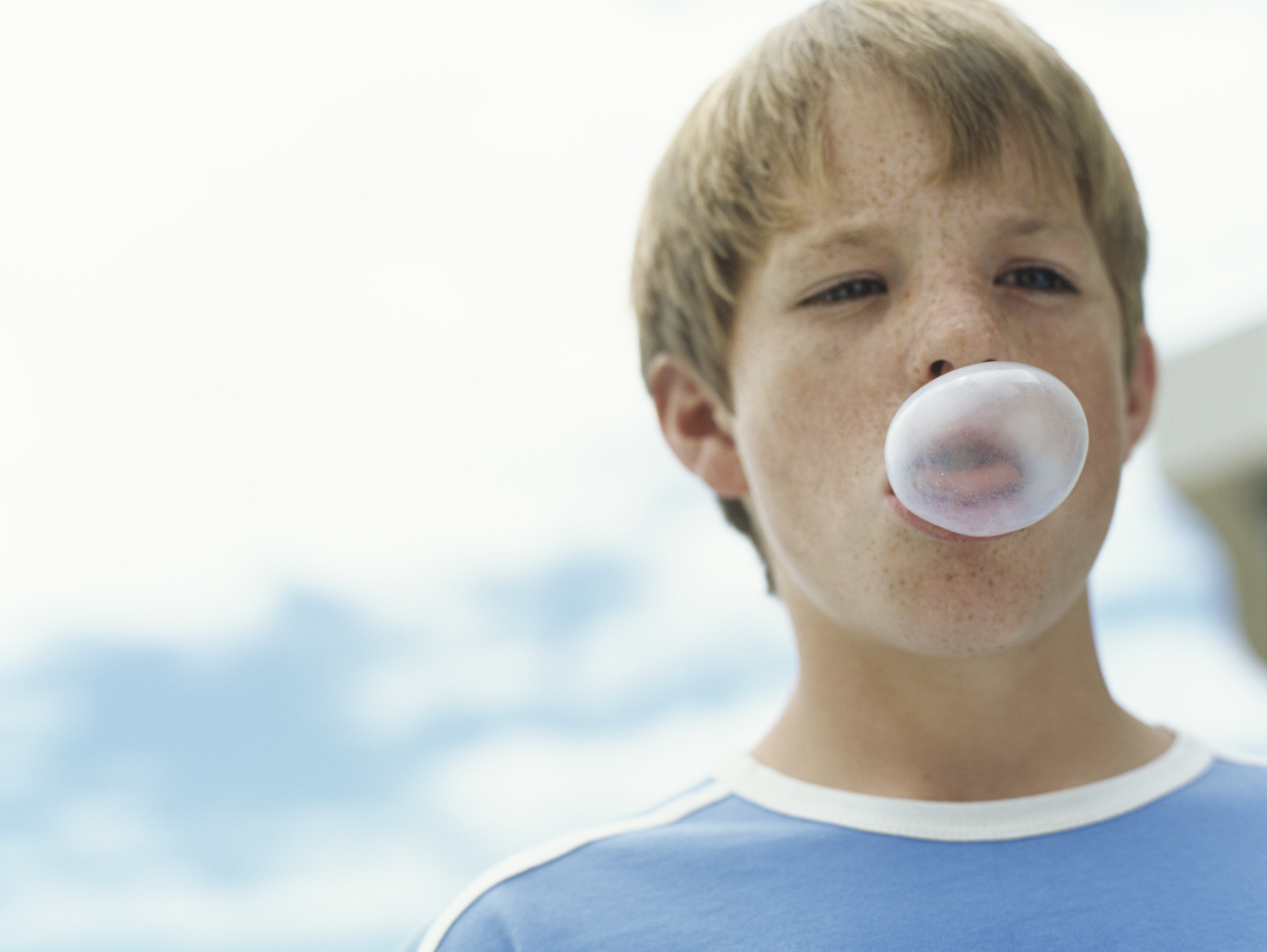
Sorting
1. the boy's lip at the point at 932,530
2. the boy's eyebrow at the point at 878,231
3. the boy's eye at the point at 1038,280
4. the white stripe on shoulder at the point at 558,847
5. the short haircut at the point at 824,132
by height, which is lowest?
the white stripe on shoulder at the point at 558,847

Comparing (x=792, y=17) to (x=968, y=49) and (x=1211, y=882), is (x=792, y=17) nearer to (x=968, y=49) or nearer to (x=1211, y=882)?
(x=968, y=49)

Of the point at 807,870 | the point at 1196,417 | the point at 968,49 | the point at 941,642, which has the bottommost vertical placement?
the point at 807,870

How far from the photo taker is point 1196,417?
872cm

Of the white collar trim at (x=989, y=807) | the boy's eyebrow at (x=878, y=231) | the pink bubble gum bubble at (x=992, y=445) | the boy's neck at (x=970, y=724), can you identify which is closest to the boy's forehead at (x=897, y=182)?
the boy's eyebrow at (x=878, y=231)

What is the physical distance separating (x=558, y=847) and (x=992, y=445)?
646 millimetres

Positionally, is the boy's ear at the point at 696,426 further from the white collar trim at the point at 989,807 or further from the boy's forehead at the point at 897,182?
the white collar trim at the point at 989,807

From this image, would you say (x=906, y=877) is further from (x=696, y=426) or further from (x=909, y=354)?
(x=696, y=426)

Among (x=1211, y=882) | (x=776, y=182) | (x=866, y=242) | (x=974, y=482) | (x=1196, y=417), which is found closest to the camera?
(x=974, y=482)

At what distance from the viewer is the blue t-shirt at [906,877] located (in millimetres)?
1149

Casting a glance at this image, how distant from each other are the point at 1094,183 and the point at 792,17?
43 cm

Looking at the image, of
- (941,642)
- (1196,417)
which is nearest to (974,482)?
(941,642)

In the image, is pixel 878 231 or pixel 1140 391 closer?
pixel 878 231

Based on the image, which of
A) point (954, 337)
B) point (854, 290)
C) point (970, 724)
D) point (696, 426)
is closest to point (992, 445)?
point (954, 337)

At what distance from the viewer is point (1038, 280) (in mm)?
1321
